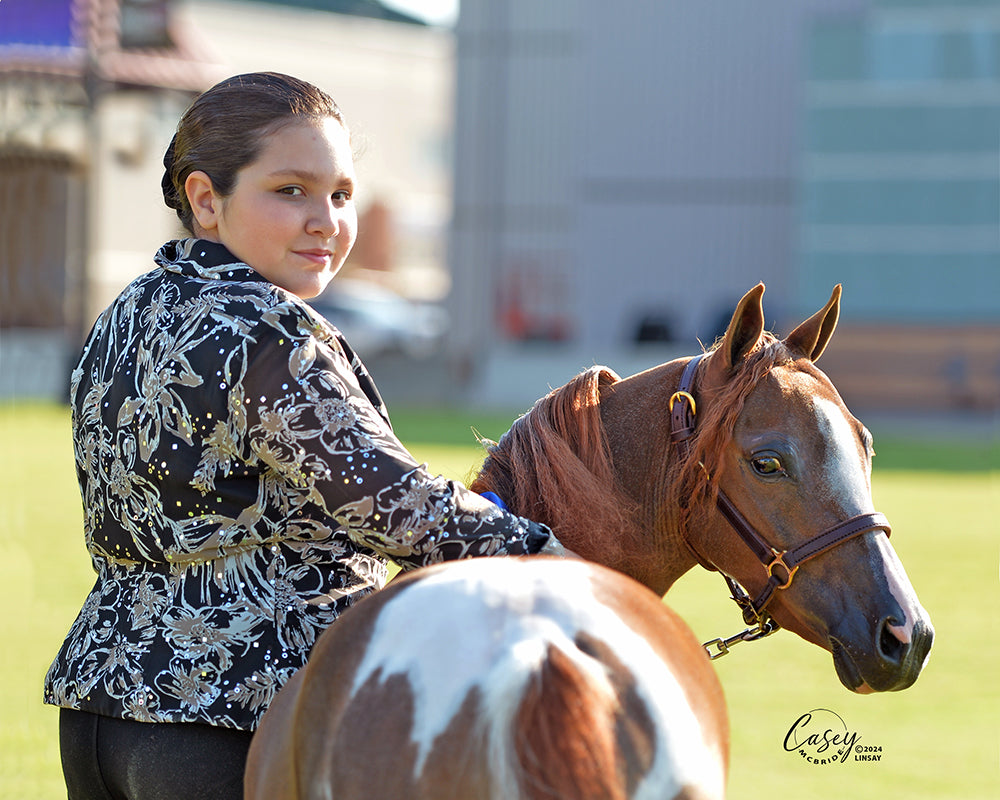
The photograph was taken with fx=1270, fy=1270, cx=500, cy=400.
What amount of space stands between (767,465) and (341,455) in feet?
2.85

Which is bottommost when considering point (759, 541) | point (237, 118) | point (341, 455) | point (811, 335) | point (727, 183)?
point (759, 541)

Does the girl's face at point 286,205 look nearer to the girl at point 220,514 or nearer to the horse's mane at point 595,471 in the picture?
the girl at point 220,514

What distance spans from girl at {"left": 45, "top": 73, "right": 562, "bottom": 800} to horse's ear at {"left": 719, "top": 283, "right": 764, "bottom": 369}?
0.61 metres

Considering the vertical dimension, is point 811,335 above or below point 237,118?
below

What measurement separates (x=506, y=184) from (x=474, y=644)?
2911 centimetres

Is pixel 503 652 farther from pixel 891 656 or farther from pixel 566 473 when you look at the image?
pixel 891 656

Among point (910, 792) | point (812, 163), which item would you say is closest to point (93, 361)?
point (910, 792)

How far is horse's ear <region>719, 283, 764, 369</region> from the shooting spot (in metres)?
2.34

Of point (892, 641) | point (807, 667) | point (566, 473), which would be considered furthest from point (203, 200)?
point (807, 667)

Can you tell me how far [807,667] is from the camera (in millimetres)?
6949

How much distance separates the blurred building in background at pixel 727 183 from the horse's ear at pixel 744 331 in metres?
18.4

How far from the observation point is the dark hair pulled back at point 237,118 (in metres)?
2.01

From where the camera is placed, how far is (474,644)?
152 centimetres

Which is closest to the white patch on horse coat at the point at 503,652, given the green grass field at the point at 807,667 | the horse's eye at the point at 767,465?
the horse's eye at the point at 767,465
